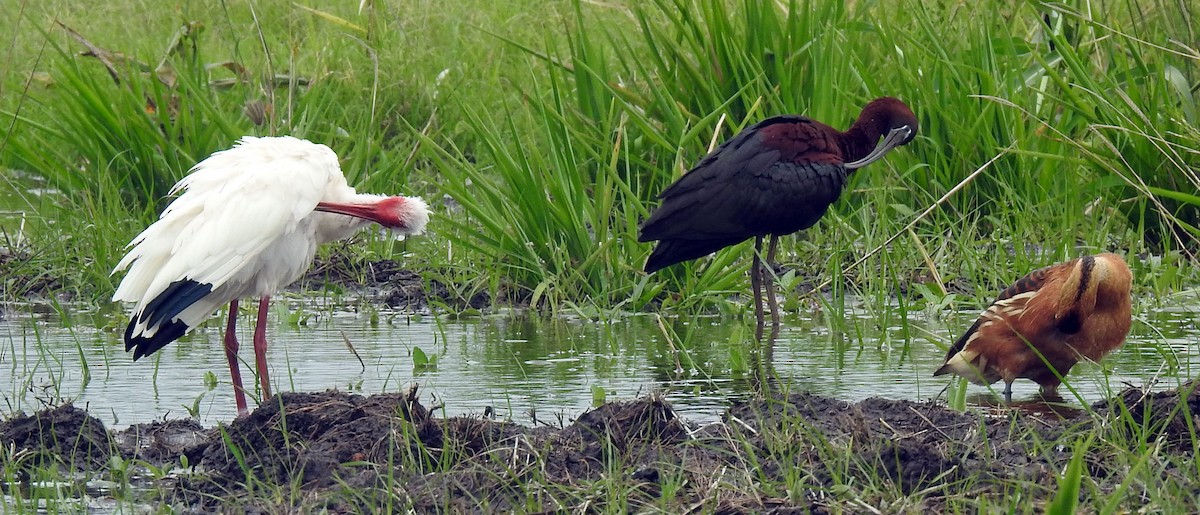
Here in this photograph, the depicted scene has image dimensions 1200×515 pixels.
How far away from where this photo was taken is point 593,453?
A: 4.03 m

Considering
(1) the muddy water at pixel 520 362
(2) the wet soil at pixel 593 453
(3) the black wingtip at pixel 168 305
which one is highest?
(3) the black wingtip at pixel 168 305

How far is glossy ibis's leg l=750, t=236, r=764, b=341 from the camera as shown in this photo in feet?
21.6

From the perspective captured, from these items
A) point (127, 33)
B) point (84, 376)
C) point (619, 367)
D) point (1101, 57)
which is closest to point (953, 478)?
point (619, 367)

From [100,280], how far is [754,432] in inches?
162

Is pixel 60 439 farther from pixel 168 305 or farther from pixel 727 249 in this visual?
pixel 727 249

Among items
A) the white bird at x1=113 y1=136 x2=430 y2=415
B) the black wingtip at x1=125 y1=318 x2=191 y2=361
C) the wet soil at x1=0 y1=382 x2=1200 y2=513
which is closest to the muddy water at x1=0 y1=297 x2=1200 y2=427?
the black wingtip at x1=125 y1=318 x2=191 y2=361

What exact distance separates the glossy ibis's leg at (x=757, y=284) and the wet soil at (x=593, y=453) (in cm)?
196

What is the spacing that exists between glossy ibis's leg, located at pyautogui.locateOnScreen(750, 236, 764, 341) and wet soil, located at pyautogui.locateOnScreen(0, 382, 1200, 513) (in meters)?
1.96

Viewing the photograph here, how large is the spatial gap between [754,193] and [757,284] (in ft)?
1.24

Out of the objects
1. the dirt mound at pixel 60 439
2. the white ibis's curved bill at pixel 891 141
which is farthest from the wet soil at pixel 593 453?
the white ibis's curved bill at pixel 891 141

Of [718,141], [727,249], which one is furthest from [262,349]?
[718,141]

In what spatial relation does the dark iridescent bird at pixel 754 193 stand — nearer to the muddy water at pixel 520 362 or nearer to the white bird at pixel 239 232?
the muddy water at pixel 520 362

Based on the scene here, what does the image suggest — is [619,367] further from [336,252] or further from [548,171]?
[336,252]

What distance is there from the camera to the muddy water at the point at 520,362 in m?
5.24
